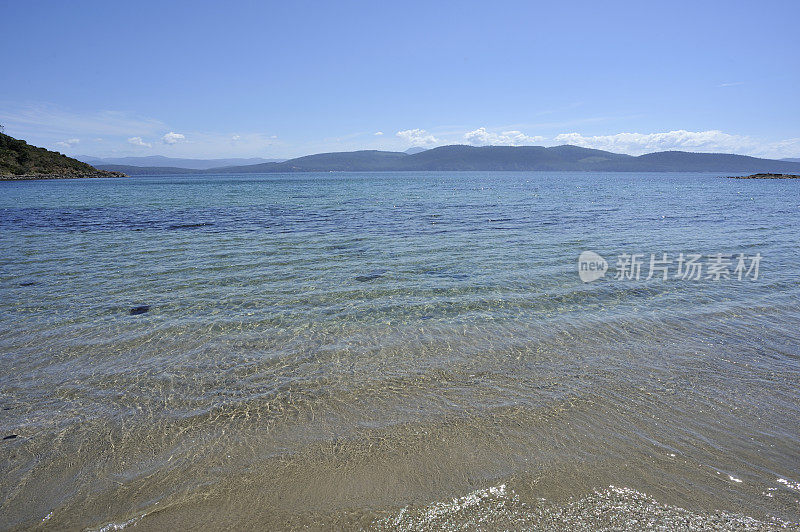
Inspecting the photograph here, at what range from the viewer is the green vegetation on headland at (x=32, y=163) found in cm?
10342

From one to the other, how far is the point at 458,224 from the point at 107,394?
21.9 metres

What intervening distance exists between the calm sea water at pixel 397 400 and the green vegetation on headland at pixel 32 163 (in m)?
121

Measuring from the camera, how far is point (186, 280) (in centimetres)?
1244

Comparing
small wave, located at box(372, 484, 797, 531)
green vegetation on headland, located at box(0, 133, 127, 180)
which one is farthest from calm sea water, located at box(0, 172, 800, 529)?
green vegetation on headland, located at box(0, 133, 127, 180)

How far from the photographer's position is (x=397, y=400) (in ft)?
19.5

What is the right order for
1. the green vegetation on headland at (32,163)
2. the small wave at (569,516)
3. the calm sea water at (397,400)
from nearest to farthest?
the small wave at (569,516)
the calm sea water at (397,400)
the green vegetation on headland at (32,163)

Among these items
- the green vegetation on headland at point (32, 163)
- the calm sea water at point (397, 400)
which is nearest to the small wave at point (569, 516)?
the calm sea water at point (397, 400)

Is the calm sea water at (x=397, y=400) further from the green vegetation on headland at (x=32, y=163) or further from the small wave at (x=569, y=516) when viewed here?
the green vegetation on headland at (x=32, y=163)

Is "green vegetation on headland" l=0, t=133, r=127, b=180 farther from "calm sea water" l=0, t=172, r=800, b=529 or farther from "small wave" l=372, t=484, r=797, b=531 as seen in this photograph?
"small wave" l=372, t=484, r=797, b=531

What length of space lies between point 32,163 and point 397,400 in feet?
475

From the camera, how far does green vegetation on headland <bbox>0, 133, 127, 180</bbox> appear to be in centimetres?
10342

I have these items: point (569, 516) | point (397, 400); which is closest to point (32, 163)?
point (397, 400)

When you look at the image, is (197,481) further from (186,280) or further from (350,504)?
(186,280)

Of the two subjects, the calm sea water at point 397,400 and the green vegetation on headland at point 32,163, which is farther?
the green vegetation on headland at point 32,163
